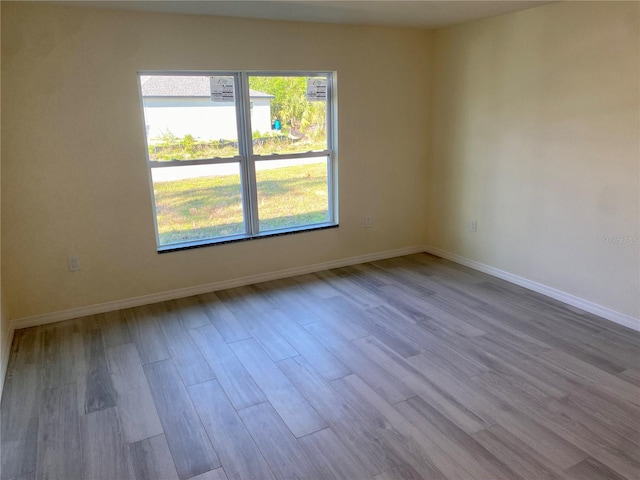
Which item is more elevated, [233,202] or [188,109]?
[188,109]

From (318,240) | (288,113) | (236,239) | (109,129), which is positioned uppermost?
(288,113)

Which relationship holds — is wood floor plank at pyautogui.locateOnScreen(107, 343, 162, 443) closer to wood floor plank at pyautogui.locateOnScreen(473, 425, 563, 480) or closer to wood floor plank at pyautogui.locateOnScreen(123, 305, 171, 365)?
wood floor plank at pyautogui.locateOnScreen(123, 305, 171, 365)

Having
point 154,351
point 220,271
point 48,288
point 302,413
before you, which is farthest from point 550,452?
point 48,288

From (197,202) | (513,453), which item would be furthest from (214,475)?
(197,202)

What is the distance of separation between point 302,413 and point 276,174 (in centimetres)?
239

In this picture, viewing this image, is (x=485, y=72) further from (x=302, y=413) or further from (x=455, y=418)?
(x=302, y=413)

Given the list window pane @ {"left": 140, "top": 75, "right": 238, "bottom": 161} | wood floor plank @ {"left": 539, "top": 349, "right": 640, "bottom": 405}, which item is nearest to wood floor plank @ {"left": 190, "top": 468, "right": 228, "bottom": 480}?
wood floor plank @ {"left": 539, "top": 349, "right": 640, "bottom": 405}

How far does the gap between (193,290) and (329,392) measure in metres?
1.88

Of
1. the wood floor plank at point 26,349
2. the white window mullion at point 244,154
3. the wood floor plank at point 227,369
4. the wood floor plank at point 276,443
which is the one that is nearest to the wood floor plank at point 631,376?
the wood floor plank at point 276,443

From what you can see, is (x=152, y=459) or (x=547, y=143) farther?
(x=547, y=143)

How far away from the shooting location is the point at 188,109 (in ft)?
12.2

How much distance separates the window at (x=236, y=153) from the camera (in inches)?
145

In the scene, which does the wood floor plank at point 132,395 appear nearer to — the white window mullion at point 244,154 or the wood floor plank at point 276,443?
the wood floor plank at point 276,443

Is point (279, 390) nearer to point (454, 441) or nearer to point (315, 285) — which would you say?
point (454, 441)
